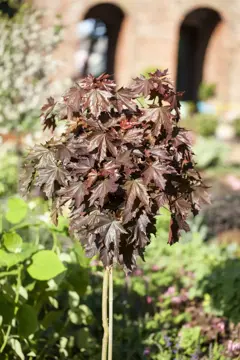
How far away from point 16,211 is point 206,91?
65.1ft

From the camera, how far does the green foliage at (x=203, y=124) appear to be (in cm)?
1662

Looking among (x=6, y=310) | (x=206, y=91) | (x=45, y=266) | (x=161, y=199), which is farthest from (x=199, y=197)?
(x=206, y=91)

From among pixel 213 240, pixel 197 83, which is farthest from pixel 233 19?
pixel 213 240

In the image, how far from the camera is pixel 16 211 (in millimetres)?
2947

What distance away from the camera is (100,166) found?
85.7 inches

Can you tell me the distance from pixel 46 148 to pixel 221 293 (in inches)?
72.9

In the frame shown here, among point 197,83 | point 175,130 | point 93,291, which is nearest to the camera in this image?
point 175,130

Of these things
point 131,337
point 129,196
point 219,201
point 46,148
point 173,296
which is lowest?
point 131,337

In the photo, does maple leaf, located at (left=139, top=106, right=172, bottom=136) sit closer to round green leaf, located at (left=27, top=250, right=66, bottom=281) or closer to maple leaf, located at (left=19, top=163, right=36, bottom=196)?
maple leaf, located at (left=19, top=163, right=36, bottom=196)

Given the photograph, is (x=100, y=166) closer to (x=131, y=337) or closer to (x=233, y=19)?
(x=131, y=337)

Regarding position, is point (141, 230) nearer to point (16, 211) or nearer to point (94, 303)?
point (16, 211)

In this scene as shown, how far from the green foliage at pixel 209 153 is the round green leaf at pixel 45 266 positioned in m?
10.2

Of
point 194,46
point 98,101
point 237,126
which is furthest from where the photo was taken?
point 194,46

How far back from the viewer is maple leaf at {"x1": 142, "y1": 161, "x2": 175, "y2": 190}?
6.82 ft
